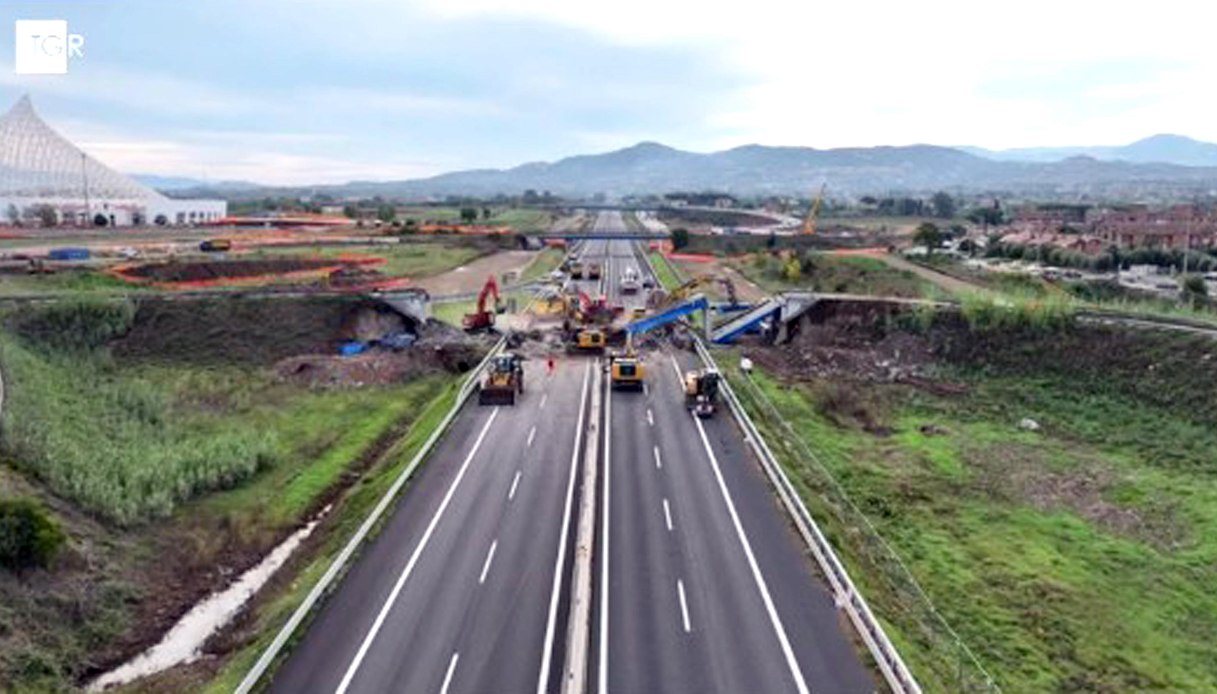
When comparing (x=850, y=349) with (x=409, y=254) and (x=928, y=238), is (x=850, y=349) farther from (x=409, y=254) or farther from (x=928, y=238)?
(x=928, y=238)

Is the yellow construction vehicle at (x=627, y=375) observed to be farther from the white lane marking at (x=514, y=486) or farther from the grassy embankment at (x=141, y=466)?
the white lane marking at (x=514, y=486)

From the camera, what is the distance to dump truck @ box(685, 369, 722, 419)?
4416cm

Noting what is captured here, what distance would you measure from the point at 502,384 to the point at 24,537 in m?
23.0

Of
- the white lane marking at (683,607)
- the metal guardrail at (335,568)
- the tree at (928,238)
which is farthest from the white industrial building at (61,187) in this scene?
the white lane marking at (683,607)

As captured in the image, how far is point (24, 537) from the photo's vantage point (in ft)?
87.9

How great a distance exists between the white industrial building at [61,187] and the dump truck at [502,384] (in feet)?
400

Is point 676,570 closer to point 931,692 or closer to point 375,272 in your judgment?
point 931,692

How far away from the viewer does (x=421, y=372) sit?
5612 centimetres

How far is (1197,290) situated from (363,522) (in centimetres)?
7036

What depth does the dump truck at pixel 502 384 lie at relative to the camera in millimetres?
46219

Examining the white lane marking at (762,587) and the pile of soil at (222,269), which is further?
the pile of soil at (222,269)

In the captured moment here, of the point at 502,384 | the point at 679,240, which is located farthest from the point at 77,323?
the point at 679,240

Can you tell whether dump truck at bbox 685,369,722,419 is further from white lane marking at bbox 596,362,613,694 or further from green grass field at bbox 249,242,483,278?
green grass field at bbox 249,242,483,278

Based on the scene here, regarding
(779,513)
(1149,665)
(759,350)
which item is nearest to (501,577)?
(779,513)
